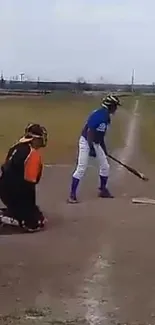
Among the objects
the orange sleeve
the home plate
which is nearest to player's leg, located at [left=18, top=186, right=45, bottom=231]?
the orange sleeve

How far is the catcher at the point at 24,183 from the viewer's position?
10070mm

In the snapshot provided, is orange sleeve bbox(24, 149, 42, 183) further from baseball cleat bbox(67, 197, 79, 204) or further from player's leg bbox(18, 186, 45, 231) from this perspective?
baseball cleat bbox(67, 197, 79, 204)

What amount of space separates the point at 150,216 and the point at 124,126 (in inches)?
1100

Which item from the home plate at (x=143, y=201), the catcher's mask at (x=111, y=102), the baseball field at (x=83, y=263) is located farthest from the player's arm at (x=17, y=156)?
the home plate at (x=143, y=201)

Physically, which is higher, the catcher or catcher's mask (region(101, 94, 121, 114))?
catcher's mask (region(101, 94, 121, 114))

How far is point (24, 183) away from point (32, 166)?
23 cm

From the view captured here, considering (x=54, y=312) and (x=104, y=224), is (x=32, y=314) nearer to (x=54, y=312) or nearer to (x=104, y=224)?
(x=54, y=312)

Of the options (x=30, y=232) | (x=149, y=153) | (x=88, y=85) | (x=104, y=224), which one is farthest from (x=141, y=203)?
(x=88, y=85)

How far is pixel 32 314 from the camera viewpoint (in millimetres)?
6516

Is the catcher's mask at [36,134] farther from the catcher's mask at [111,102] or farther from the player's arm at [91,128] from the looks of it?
the catcher's mask at [111,102]

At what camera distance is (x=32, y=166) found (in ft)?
33.2

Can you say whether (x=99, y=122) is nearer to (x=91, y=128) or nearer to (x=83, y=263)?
(x=91, y=128)

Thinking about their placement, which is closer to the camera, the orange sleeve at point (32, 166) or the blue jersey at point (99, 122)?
the orange sleeve at point (32, 166)

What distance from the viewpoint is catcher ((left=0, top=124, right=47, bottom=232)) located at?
1007 centimetres
